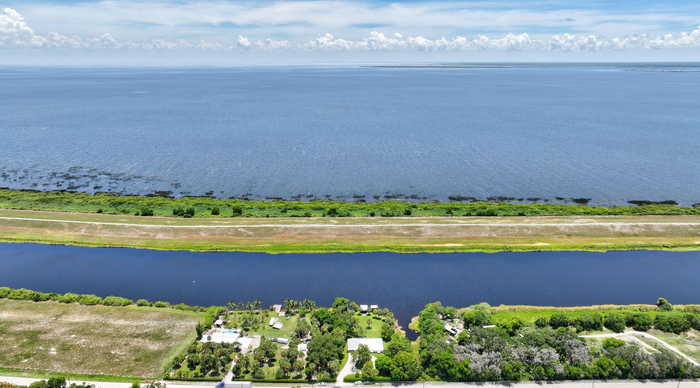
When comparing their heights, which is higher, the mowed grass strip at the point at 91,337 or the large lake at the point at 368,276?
the large lake at the point at 368,276

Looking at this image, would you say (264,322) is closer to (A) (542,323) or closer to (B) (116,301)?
(B) (116,301)

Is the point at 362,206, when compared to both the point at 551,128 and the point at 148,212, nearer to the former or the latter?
the point at 148,212

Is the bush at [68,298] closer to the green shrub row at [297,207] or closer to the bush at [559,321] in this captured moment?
the green shrub row at [297,207]

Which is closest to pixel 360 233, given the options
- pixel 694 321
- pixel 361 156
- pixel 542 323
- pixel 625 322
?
pixel 542 323

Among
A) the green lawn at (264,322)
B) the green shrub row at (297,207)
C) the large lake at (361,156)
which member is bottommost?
the green lawn at (264,322)

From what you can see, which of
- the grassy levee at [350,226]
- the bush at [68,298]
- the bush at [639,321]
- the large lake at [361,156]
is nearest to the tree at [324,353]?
the grassy levee at [350,226]

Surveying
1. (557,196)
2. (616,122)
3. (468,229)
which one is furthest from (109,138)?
(616,122)

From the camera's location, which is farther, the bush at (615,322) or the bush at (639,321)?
the bush at (639,321)
